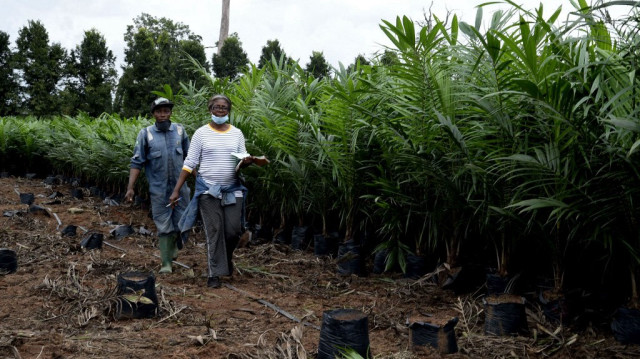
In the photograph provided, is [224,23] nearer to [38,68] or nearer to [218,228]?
[38,68]

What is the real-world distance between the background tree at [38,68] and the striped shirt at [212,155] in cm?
1983

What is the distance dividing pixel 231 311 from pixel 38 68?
2179 cm

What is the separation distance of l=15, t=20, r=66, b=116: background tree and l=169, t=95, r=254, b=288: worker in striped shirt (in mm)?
19830

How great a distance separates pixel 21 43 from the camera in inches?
878

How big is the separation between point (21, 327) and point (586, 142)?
2769 millimetres

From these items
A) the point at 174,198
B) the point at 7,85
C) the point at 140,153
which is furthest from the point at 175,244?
the point at 7,85

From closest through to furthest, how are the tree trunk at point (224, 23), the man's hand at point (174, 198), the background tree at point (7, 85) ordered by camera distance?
the man's hand at point (174, 198), the tree trunk at point (224, 23), the background tree at point (7, 85)

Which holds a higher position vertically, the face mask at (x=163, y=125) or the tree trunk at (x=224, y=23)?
the tree trunk at (x=224, y=23)

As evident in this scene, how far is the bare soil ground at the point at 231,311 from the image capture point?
7.83 ft

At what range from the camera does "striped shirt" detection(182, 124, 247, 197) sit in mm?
3748

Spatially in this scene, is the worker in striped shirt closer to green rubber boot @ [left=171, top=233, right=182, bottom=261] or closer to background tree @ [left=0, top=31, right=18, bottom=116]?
green rubber boot @ [left=171, top=233, right=182, bottom=261]

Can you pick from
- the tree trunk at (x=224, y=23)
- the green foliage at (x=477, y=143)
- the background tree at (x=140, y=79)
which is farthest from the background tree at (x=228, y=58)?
the green foliage at (x=477, y=143)

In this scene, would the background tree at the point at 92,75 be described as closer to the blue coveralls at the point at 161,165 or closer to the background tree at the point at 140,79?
the background tree at the point at 140,79

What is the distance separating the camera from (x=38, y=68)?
21.5 metres
